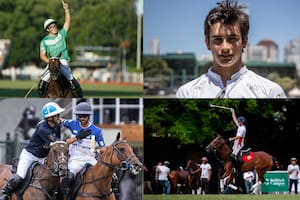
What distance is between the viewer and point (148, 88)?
1012 cm

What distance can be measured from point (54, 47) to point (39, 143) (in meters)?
1.24

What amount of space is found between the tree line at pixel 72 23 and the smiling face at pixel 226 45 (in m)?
0.96

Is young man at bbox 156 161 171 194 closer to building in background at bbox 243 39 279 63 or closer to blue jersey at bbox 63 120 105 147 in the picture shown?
blue jersey at bbox 63 120 105 147

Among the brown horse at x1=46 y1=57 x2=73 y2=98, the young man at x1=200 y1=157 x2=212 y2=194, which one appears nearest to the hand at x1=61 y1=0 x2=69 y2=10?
the brown horse at x1=46 y1=57 x2=73 y2=98

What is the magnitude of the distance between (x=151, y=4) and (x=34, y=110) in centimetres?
187

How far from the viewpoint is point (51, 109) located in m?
9.46

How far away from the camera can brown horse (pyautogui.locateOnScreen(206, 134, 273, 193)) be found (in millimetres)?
10086

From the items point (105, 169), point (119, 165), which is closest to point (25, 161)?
point (105, 169)

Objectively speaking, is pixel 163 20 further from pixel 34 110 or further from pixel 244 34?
pixel 34 110

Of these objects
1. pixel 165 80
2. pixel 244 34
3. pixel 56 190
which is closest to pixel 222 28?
pixel 244 34

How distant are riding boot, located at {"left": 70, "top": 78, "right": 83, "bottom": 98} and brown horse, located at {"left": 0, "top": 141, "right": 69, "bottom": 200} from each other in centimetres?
85

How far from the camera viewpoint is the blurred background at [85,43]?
32.2 ft

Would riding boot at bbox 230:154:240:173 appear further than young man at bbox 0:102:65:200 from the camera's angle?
Yes

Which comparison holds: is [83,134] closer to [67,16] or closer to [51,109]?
[51,109]
